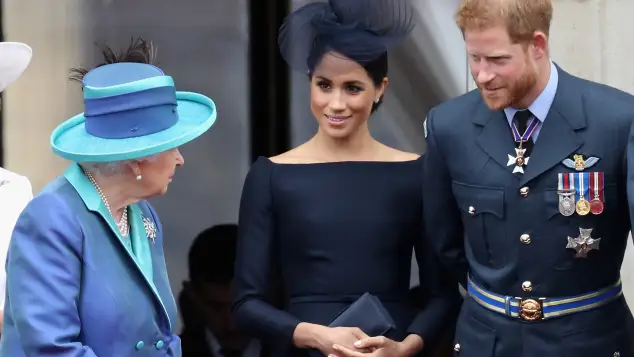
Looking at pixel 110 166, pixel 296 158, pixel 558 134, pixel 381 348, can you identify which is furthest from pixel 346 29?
pixel 110 166

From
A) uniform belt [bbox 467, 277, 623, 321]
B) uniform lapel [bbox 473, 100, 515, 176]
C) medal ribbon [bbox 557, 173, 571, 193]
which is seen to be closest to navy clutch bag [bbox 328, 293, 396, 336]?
uniform belt [bbox 467, 277, 623, 321]

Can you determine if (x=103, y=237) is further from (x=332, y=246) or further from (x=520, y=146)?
(x=520, y=146)

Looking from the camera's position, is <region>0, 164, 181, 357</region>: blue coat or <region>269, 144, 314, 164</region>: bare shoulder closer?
<region>0, 164, 181, 357</region>: blue coat

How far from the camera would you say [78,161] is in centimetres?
320

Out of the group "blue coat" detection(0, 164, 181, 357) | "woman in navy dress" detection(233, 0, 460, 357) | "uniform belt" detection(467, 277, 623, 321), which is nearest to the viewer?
"blue coat" detection(0, 164, 181, 357)

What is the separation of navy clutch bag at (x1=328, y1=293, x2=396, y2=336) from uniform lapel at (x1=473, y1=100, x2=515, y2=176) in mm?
670

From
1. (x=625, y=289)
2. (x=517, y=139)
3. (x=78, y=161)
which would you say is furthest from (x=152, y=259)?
(x=625, y=289)

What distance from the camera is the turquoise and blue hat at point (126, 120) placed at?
3.19m

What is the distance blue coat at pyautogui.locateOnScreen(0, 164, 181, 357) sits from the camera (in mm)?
3051

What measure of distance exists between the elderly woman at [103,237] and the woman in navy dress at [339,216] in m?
0.74

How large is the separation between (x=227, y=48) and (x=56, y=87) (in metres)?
0.68

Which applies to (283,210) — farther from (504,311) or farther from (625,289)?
(625,289)

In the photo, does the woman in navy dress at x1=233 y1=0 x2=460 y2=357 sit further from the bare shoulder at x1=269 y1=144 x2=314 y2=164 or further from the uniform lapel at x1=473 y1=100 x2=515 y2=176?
the uniform lapel at x1=473 y1=100 x2=515 y2=176

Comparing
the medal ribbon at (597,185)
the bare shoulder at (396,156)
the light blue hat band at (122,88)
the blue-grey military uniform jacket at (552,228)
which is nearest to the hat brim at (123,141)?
the light blue hat band at (122,88)
